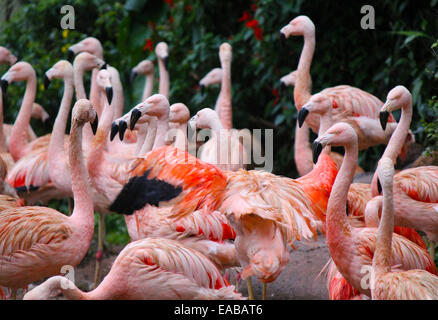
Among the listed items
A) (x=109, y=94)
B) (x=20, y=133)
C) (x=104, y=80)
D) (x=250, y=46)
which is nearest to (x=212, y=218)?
(x=109, y=94)

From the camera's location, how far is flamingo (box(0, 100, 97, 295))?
356cm

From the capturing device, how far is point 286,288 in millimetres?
4828

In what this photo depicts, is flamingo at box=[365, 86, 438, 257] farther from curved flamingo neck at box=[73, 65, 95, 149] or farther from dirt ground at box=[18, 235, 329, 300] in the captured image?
curved flamingo neck at box=[73, 65, 95, 149]

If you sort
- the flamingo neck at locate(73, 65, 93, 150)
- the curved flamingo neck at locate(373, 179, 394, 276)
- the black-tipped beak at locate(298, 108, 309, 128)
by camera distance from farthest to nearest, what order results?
1. the flamingo neck at locate(73, 65, 93, 150)
2. the black-tipped beak at locate(298, 108, 309, 128)
3. the curved flamingo neck at locate(373, 179, 394, 276)

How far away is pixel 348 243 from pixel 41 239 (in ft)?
5.64

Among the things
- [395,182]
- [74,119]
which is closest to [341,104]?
[395,182]

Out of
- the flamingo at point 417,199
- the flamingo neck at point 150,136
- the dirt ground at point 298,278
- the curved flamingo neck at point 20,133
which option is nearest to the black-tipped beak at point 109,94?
the flamingo neck at point 150,136

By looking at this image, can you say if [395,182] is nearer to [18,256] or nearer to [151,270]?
[151,270]

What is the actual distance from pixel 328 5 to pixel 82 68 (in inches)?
107

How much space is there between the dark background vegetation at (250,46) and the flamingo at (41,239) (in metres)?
3.12

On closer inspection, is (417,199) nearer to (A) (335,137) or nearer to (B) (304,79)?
(A) (335,137)

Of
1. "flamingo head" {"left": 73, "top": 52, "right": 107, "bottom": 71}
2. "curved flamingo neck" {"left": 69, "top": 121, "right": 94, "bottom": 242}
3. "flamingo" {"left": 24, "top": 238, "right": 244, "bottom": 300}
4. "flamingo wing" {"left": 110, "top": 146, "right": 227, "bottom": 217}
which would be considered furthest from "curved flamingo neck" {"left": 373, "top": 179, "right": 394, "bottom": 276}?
"flamingo head" {"left": 73, "top": 52, "right": 107, "bottom": 71}

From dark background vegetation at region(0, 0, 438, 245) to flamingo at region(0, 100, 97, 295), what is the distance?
10.2 ft

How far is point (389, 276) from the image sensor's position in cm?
298
